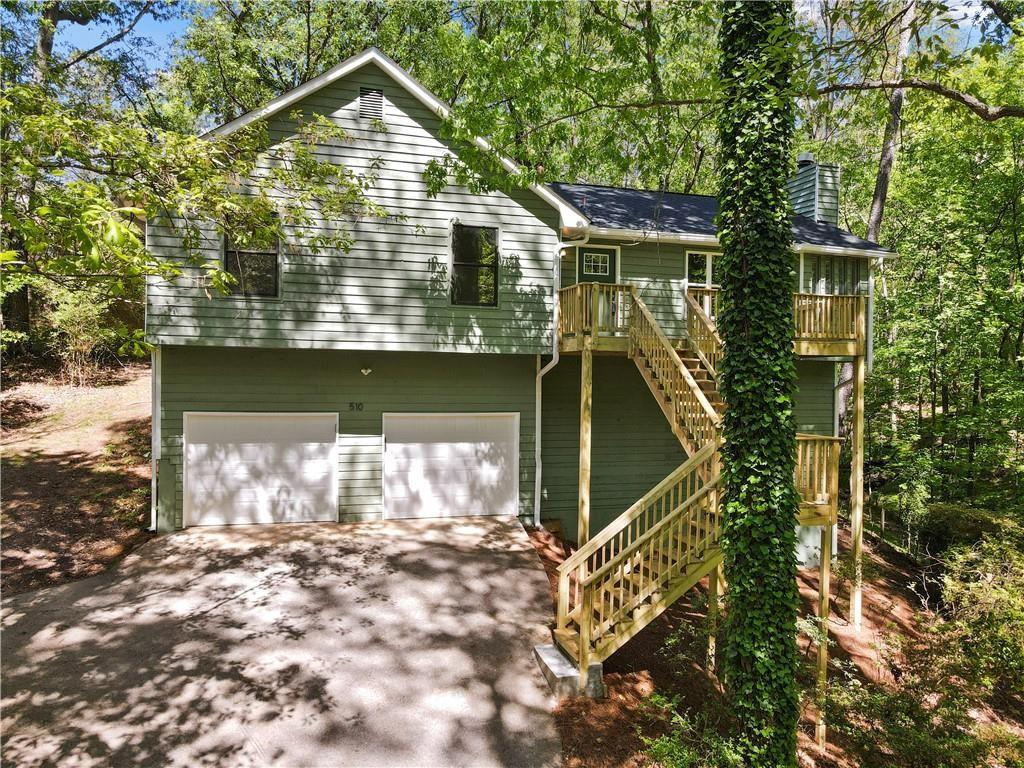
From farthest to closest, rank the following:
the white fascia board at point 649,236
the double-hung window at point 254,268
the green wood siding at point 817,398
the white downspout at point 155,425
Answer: the green wood siding at point 817,398
the white fascia board at point 649,236
the white downspout at point 155,425
the double-hung window at point 254,268

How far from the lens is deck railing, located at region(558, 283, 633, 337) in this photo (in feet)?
32.2

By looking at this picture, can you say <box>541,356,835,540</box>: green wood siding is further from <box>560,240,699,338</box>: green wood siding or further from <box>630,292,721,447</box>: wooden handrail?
<box>630,292,721,447</box>: wooden handrail

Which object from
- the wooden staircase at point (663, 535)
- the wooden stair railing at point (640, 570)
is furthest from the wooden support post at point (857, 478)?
the wooden stair railing at point (640, 570)

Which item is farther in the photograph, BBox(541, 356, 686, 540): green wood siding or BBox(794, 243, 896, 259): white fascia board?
BBox(794, 243, 896, 259): white fascia board

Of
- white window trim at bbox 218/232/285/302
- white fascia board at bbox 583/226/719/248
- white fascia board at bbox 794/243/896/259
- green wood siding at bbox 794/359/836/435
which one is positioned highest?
white fascia board at bbox 583/226/719/248

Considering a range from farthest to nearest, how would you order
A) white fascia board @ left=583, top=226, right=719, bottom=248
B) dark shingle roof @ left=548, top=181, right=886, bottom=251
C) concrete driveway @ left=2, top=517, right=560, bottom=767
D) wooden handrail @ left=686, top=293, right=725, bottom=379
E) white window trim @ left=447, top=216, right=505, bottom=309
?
dark shingle roof @ left=548, top=181, right=886, bottom=251
white fascia board @ left=583, top=226, right=719, bottom=248
white window trim @ left=447, top=216, right=505, bottom=309
wooden handrail @ left=686, top=293, right=725, bottom=379
concrete driveway @ left=2, top=517, right=560, bottom=767

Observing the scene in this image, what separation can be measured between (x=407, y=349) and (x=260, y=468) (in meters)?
3.40

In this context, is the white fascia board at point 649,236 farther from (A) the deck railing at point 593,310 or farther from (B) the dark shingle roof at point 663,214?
(A) the deck railing at point 593,310

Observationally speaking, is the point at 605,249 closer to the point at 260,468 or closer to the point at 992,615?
the point at 260,468

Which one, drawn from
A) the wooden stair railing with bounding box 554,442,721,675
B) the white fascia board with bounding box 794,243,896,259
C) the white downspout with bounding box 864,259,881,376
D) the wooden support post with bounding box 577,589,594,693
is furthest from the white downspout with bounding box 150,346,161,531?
the white downspout with bounding box 864,259,881,376

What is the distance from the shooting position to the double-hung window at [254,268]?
951cm

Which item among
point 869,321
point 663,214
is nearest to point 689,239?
point 663,214

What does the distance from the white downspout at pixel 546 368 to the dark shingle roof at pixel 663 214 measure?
1.36 m

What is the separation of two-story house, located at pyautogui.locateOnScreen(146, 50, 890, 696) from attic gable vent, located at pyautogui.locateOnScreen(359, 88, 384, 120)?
0.04m
